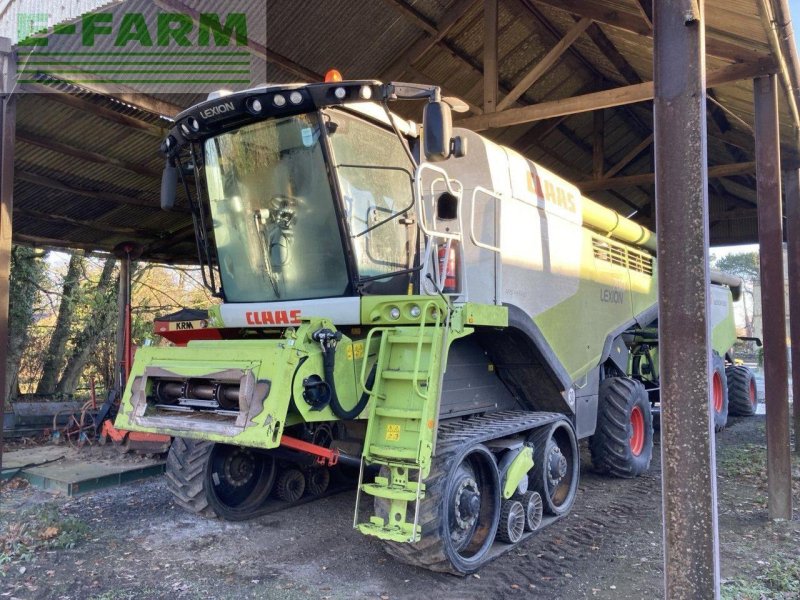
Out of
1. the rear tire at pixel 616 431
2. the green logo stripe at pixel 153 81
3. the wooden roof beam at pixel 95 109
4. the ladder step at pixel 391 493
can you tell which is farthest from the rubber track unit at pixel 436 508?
the wooden roof beam at pixel 95 109

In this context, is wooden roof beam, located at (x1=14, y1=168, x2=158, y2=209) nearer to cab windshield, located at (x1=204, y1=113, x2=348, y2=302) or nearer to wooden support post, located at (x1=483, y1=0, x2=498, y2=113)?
cab windshield, located at (x1=204, y1=113, x2=348, y2=302)

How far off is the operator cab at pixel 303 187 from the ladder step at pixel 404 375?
661 mm

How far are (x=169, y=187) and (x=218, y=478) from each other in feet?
7.17

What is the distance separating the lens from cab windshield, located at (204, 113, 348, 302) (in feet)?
13.4

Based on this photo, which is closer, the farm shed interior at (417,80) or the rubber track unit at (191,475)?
the rubber track unit at (191,475)

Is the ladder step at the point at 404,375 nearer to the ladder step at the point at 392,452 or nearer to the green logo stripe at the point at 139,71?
the ladder step at the point at 392,452

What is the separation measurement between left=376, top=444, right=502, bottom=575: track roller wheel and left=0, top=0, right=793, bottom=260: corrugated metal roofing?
12.5ft

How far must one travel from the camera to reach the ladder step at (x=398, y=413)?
356cm

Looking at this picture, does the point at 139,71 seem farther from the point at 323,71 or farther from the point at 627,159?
the point at 627,159

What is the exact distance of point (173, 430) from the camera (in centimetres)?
373

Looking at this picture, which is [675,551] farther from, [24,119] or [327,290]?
[24,119]

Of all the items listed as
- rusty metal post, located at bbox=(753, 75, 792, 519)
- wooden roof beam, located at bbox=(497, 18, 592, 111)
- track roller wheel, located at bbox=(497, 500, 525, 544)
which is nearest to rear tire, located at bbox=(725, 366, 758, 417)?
rusty metal post, located at bbox=(753, 75, 792, 519)

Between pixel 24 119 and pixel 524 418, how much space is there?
20.0ft

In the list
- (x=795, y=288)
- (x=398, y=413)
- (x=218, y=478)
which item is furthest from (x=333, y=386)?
(x=795, y=288)
